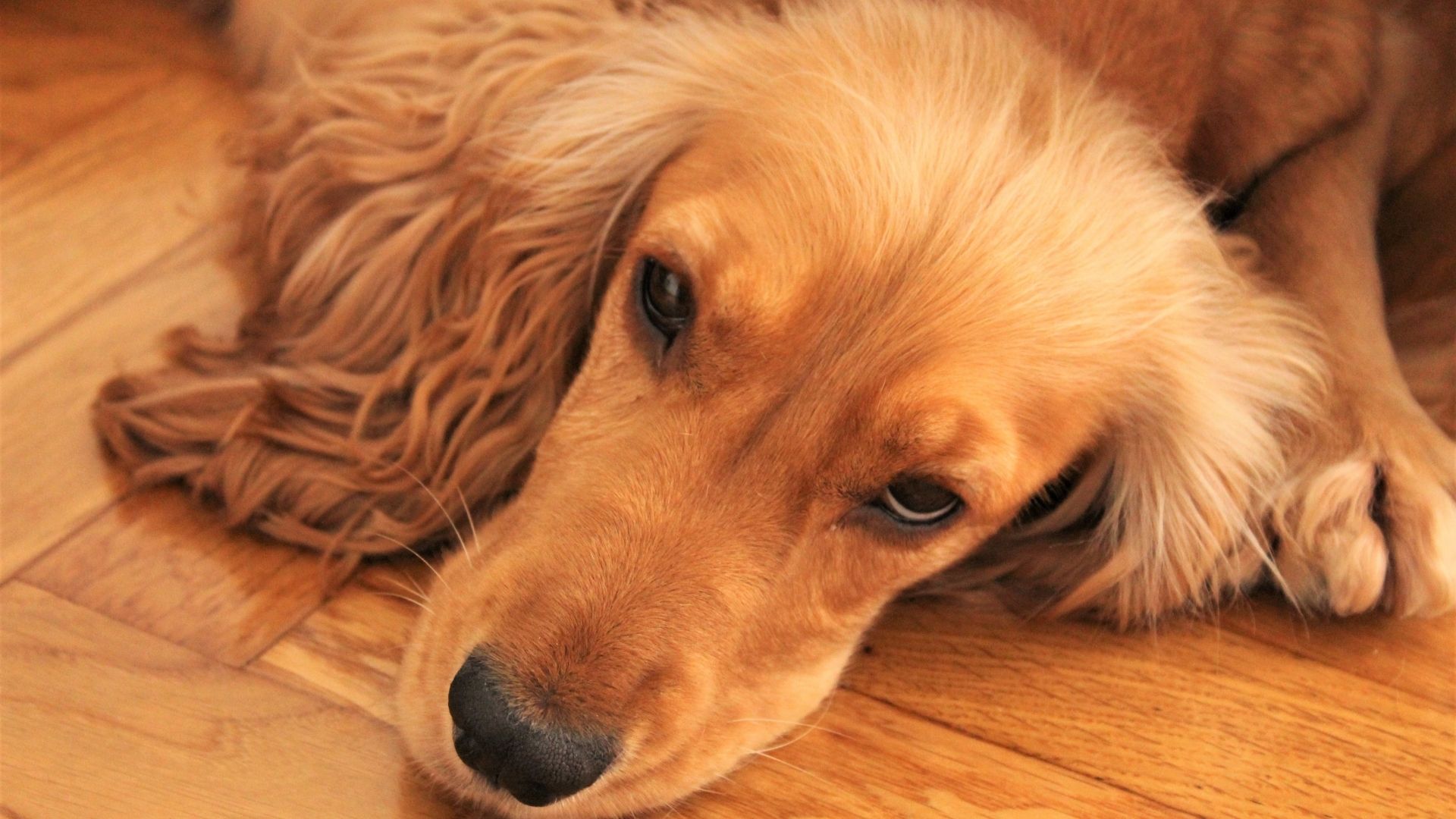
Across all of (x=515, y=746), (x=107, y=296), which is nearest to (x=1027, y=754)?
(x=515, y=746)

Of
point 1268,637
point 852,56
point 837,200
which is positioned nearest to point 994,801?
point 1268,637

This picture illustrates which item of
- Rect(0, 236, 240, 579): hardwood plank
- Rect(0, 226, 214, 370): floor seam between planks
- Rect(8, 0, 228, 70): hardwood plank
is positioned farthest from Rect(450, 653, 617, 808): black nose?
Rect(8, 0, 228, 70): hardwood plank

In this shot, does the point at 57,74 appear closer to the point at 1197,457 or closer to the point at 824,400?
the point at 824,400

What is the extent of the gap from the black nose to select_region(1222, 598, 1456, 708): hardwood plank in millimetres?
918

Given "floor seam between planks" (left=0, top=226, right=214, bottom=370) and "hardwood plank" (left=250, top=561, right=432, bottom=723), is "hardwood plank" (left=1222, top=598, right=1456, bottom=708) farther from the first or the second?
"floor seam between planks" (left=0, top=226, right=214, bottom=370)

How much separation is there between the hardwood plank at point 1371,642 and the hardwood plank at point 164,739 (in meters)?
1.05

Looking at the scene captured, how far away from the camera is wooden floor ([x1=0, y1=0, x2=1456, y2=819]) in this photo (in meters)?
1.39

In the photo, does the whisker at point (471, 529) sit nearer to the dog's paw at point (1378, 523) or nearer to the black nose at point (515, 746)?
the black nose at point (515, 746)

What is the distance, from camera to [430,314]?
5.80 feet

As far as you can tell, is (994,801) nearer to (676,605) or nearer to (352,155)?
(676,605)

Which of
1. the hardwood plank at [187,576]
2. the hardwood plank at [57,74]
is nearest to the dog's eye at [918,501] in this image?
the hardwood plank at [187,576]

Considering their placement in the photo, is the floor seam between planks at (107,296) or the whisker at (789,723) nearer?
the whisker at (789,723)

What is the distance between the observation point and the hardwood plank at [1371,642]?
1676mm

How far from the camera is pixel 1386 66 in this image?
213 cm
